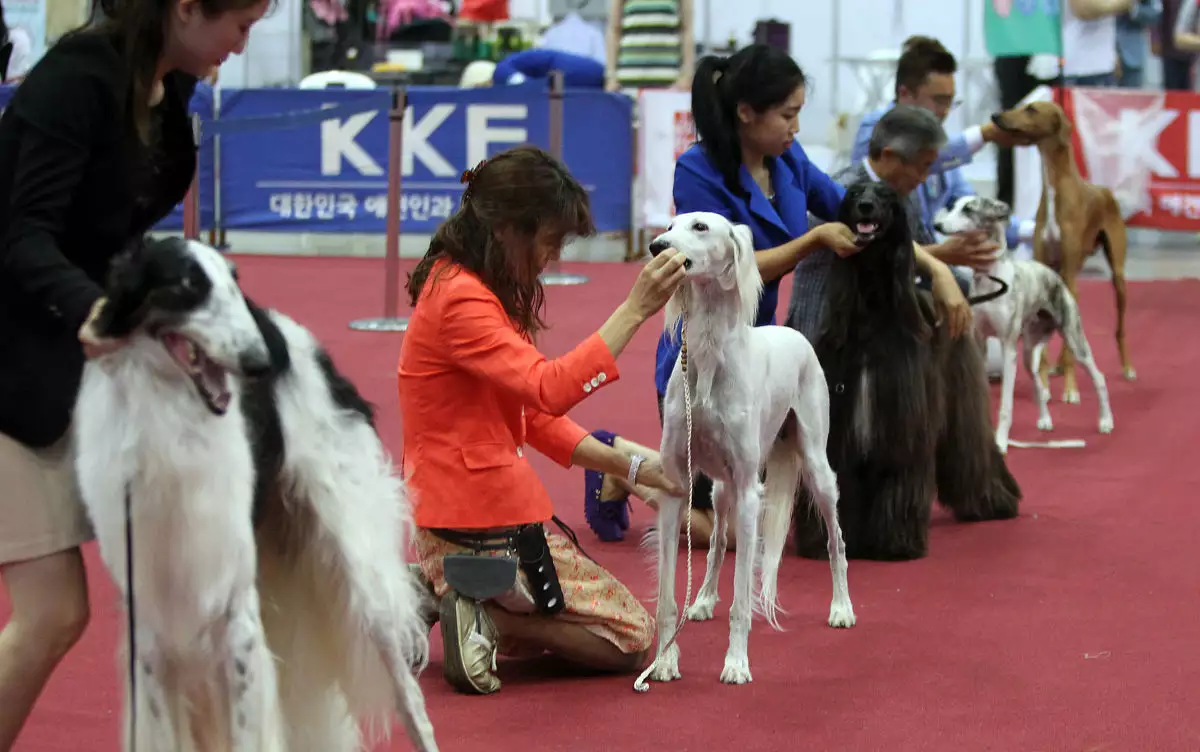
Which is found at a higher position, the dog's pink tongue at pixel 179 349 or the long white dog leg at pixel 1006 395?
the dog's pink tongue at pixel 179 349

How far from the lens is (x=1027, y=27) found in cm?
1030

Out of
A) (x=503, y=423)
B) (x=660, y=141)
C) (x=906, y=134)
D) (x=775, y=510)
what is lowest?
(x=775, y=510)

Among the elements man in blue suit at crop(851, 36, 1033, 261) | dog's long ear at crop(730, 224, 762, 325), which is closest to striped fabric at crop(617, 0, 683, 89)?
man in blue suit at crop(851, 36, 1033, 261)

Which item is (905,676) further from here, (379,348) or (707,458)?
(379,348)

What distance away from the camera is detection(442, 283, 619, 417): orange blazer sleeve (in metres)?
2.96

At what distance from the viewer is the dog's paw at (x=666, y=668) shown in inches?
135

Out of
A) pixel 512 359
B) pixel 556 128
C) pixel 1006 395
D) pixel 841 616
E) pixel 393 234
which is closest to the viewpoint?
pixel 512 359

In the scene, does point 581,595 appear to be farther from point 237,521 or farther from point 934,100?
point 934,100

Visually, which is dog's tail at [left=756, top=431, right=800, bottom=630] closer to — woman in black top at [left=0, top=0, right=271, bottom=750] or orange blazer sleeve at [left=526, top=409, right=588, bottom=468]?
orange blazer sleeve at [left=526, top=409, right=588, bottom=468]

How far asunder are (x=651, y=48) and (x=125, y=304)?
368 inches

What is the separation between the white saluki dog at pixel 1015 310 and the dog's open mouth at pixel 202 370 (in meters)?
4.22

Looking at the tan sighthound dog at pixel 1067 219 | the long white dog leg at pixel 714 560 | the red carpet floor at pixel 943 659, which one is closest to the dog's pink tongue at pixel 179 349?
the red carpet floor at pixel 943 659

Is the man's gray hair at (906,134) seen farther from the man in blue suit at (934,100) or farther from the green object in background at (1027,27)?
the green object in background at (1027,27)

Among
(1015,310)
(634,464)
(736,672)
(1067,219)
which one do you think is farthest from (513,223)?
(1067,219)
